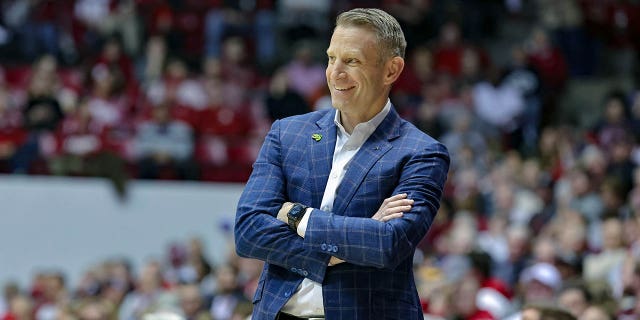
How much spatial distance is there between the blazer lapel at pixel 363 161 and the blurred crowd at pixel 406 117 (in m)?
3.70

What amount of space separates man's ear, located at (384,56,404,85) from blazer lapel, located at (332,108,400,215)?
0.49 ft

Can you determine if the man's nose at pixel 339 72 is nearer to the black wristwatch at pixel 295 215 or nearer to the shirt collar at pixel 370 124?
the shirt collar at pixel 370 124

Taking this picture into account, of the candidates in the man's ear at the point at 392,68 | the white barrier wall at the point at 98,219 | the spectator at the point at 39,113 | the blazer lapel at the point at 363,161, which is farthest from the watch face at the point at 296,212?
the spectator at the point at 39,113

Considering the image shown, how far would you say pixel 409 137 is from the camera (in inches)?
144

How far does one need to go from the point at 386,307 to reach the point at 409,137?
562mm

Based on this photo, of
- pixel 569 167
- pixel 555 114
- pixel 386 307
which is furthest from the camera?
pixel 555 114

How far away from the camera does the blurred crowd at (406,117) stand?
9328mm

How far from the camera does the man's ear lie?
3605 mm

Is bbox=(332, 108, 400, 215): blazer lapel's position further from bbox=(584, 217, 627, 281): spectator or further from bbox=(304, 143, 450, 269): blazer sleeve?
bbox=(584, 217, 627, 281): spectator

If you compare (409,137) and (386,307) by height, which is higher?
(409,137)

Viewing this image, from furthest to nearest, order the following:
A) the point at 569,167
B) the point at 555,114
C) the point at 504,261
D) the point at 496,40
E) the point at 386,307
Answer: the point at 496,40 < the point at 555,114 < the point at 569,167 < the point at 504,261 < the point at 386,307

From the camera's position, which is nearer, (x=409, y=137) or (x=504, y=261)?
(x=409, y=137)

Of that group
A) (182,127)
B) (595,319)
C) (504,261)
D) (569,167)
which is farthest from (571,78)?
(595,319)

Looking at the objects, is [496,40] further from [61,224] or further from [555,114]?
[61,224]
